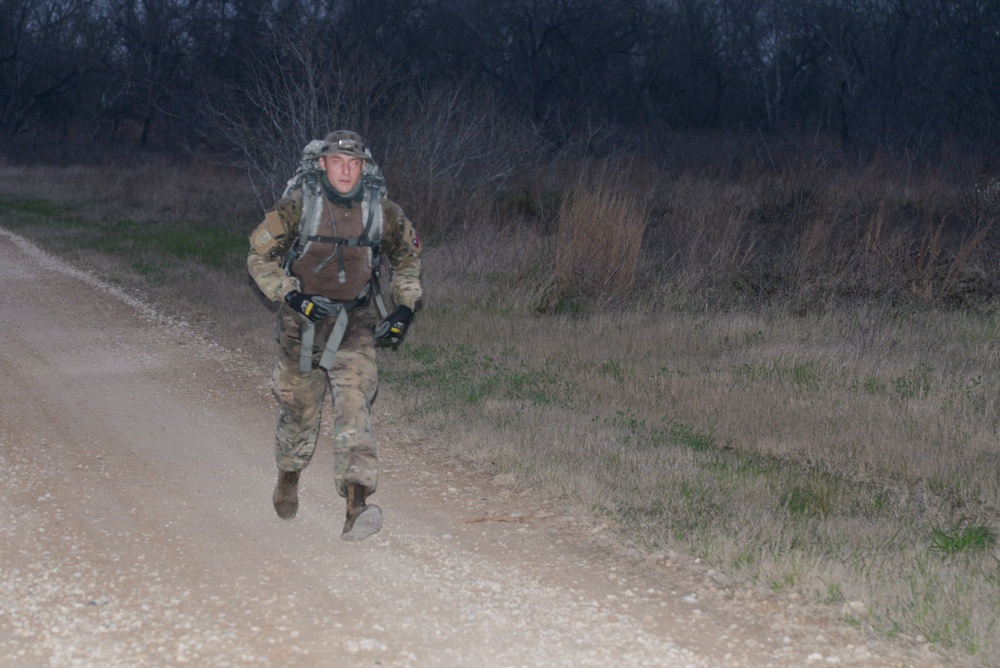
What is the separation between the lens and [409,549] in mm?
4598

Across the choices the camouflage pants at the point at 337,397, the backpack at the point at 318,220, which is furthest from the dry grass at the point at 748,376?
the backpack at the point at 318,220

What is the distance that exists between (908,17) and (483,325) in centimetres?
2340

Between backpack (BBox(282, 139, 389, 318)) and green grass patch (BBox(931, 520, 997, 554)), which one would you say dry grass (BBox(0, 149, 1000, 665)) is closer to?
green grass patch (BBox(931, 520, 997, 554))

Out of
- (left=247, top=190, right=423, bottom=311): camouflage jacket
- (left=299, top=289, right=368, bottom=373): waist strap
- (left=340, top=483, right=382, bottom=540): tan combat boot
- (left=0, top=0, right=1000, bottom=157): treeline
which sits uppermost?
(left=0, top=0, right=1000, bottom=157): treeline

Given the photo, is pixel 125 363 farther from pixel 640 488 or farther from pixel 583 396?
pixel 640 488

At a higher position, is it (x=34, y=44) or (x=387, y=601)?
(x=34, y=44)

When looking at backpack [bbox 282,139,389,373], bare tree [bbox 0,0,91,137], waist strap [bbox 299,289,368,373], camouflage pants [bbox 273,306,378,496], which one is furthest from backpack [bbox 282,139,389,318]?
bare tree [bbox 0,0,91,137]

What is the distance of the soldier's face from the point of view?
450cm

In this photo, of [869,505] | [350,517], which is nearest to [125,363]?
[350,517]

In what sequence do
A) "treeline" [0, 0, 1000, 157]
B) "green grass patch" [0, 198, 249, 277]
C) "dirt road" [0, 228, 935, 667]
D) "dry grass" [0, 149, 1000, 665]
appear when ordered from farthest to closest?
"treeline" [0, 0, 1000, 157] < "green grass patch" [0, 198, 249, 277] < "dry grass" [0, 149, 1000, 665] < "dirt road" [0, 228, 935, 667]

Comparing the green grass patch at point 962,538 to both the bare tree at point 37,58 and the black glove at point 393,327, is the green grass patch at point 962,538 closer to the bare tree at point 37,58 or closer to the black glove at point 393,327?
the black glove at point 393,327

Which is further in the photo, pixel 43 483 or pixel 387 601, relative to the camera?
pixel 43 483

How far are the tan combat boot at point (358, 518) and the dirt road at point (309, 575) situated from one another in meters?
0.07

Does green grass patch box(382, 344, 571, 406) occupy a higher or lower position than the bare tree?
lower
